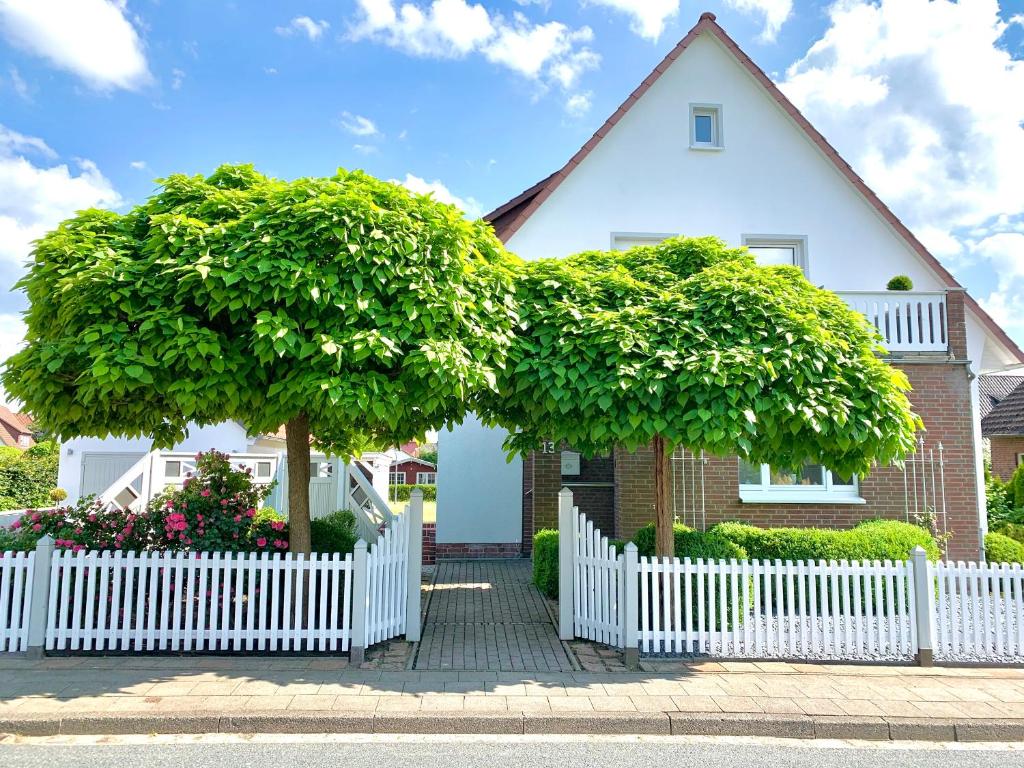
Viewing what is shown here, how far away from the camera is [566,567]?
766 centimetres

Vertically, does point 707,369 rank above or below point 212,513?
above

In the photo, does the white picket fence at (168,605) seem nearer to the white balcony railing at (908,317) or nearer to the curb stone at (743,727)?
the curb stone at (743,727)

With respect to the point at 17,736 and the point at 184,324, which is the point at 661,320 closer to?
the point at 184,324

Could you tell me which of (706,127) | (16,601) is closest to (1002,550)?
(706,127)

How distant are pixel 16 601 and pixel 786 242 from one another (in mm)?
13549

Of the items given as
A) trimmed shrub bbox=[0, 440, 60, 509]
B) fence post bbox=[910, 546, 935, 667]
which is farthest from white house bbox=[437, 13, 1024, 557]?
trimmed shrub bbox=[0, 440, 60, 509]

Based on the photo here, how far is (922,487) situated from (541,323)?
27.8 feet

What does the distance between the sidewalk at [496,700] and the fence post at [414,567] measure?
1052 millimetres

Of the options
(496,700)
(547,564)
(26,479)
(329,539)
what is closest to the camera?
(496,700)

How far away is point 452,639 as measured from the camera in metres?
7.43

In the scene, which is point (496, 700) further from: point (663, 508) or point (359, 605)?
point (663, 508)

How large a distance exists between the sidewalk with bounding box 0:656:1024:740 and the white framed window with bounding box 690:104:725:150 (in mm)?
10346

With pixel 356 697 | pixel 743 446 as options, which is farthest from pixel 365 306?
pixel 743 446

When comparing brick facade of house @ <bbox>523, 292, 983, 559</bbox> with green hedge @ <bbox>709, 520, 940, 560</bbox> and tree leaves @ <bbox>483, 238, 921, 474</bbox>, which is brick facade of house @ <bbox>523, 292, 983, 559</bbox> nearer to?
green hedge @ <bbox>709, 520, 940, 560</bbox>
